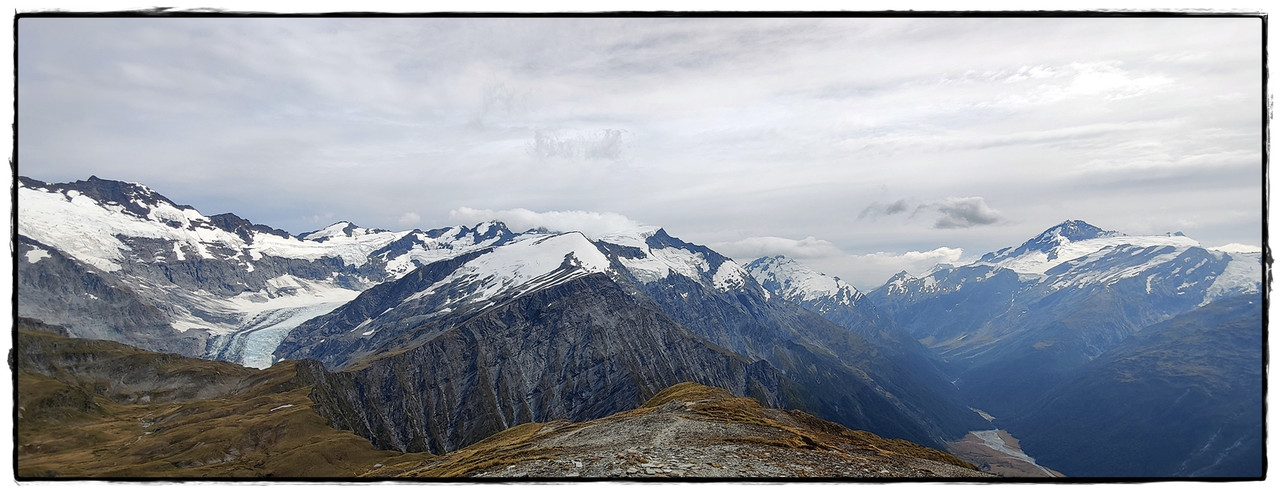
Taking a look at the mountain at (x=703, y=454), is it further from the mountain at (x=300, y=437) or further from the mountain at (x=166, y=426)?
the mountain at (x=166, y=426)

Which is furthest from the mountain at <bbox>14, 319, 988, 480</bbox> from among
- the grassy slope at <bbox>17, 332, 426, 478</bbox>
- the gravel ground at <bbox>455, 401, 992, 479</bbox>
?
the grassy slope at <bbox>17, 332, 426, 478</bbox>

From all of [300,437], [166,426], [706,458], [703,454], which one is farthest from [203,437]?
[706,458]

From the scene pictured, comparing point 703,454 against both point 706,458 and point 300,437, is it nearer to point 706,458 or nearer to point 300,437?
point 706,458

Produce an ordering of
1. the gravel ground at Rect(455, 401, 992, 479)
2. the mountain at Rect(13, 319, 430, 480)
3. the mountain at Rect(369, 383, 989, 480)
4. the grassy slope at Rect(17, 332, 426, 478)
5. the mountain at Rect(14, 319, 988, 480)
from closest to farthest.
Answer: the gravel ground at Rect(455, 401, 992, 479) < the mountain at Rect(369, 383, 989, 480) < the mountain at Rect(14, 319, 988, 480) < the mountain at Rect(13, 319, 430, 480) < the grassy slope at Rect(17, 332, 426, 478)

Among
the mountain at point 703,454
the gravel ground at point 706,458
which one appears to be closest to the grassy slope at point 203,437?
the mountain at point 703,454

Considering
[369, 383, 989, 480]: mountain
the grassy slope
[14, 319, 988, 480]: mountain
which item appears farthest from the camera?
the grassy slope

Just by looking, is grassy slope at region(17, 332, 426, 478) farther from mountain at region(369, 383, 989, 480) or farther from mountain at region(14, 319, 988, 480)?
mountain at region(369, 383, 989, 480)

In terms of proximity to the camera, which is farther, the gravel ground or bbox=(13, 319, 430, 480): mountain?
bbox=(13, 319, 430, 480): mountain

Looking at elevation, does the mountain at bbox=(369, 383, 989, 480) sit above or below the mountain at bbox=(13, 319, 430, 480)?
above
